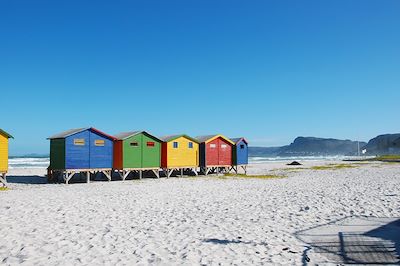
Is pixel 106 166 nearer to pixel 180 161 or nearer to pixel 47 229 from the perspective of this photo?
pixel 180 161

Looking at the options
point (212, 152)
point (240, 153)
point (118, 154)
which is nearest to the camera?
point (118, 154)

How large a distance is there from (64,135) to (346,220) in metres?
20.1

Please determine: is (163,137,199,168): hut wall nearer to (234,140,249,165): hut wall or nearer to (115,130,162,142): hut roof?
(115,130,162,142): hut roof

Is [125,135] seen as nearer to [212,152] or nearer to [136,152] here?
[136,152]

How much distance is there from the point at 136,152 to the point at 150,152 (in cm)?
134

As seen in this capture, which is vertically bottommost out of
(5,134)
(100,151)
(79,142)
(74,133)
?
(100,151)

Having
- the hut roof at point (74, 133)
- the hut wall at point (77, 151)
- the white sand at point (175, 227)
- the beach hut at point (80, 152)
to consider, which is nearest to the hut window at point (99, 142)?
the beach hut at point (80, 152)

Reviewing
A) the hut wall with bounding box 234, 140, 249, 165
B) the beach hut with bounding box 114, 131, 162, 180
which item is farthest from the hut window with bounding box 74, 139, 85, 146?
the hut wall with bounding box 234, 140, 249, 165

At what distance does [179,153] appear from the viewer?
1237 inches

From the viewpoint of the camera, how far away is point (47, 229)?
9297 mm

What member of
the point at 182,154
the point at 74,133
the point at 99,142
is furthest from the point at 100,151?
the point at 182,154

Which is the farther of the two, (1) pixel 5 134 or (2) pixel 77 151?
(2) pixel 77 151

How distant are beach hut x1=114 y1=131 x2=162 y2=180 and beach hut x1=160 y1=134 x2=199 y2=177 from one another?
28.9 inches

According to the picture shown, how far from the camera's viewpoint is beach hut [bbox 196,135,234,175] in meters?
33.4
